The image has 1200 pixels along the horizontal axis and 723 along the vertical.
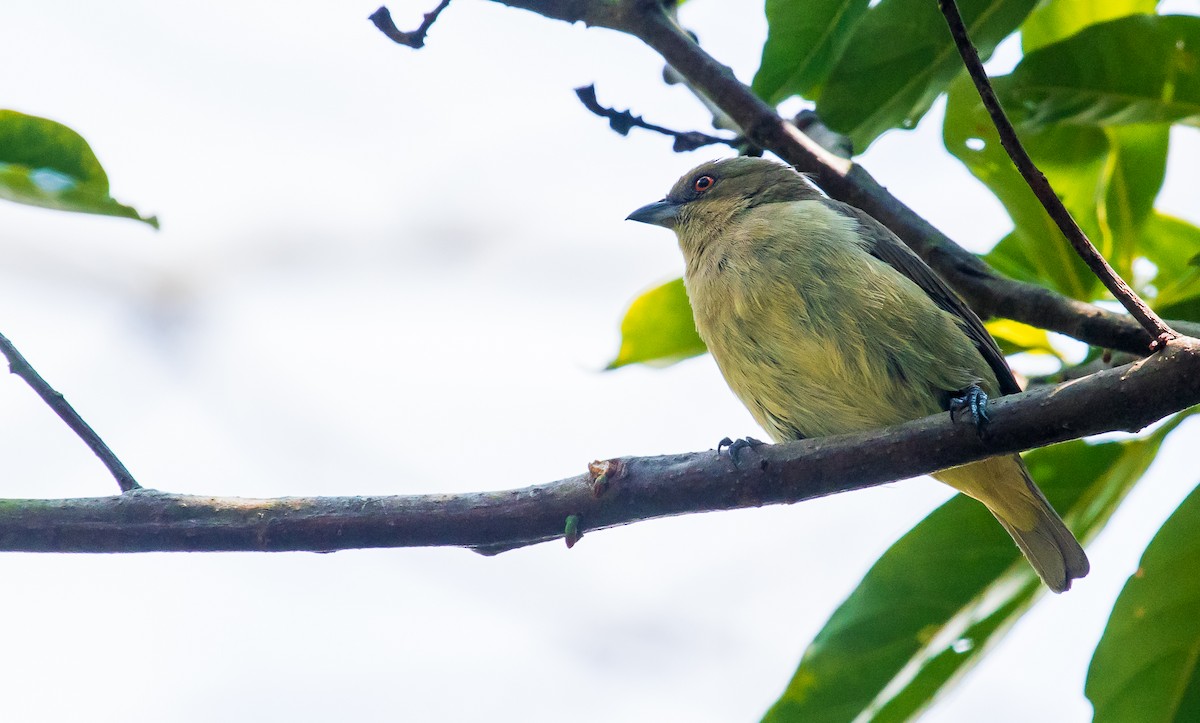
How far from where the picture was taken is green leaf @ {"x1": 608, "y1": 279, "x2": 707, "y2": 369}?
4.53 meters

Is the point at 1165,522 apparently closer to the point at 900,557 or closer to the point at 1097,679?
the point at 1097,679

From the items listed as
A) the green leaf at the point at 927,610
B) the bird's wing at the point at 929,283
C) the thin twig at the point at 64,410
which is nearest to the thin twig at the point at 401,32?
the thin twig at the point at 64,410

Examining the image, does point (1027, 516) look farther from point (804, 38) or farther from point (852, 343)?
point (804, 38)

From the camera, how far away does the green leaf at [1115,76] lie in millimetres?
3721

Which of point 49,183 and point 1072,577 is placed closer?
point 49,183

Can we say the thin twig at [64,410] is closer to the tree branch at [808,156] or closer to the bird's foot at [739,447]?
the bird's foot at [739,447]

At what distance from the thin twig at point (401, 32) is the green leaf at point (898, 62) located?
1.41 meters

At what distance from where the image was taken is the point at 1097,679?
136 inches

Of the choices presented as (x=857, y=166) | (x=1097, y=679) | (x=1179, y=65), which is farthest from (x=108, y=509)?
(x=1179, y=65)

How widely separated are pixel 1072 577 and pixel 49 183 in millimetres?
3307

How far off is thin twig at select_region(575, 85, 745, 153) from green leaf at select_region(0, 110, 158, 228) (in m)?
1.45

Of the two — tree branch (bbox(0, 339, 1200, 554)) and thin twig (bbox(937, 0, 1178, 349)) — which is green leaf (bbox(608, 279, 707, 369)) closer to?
tree branch (bbox(0, 339, 1200, 554))

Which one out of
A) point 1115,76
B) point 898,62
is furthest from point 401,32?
point 1115,76

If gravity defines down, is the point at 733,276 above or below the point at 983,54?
below
